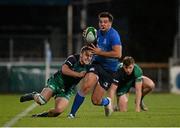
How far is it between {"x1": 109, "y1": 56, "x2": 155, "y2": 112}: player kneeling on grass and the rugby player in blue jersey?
1605 mm

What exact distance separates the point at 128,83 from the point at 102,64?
101 inches

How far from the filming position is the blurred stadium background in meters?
31.7

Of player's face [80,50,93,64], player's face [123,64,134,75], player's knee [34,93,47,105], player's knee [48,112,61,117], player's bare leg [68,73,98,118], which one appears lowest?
player's knee [48,112,61,117]

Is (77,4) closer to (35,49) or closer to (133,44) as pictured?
(133,44)

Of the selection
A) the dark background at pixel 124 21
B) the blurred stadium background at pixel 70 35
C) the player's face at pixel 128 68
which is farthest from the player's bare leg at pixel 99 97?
the dark background at pixel 124 21

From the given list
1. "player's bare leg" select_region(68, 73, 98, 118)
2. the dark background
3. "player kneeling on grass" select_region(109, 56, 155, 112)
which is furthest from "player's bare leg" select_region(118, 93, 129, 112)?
the dark background

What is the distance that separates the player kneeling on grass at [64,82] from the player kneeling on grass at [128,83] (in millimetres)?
1554

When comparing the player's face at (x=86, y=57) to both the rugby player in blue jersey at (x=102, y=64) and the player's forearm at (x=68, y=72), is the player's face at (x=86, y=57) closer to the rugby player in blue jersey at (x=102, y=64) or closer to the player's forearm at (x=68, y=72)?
the rugby player in blue jersey at (x=102, y=64)

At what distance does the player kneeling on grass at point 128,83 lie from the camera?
54.1ft

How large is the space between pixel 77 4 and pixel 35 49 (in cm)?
670

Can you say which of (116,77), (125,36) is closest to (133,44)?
(125,36)

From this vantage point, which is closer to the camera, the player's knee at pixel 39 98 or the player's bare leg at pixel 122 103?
the player's knee at pixel 39 98

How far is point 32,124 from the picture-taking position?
503 inches

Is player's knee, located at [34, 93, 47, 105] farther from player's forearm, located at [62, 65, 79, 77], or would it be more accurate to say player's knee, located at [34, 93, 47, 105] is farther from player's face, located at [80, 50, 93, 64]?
player's face, located at [80, 50, 93, 64]
